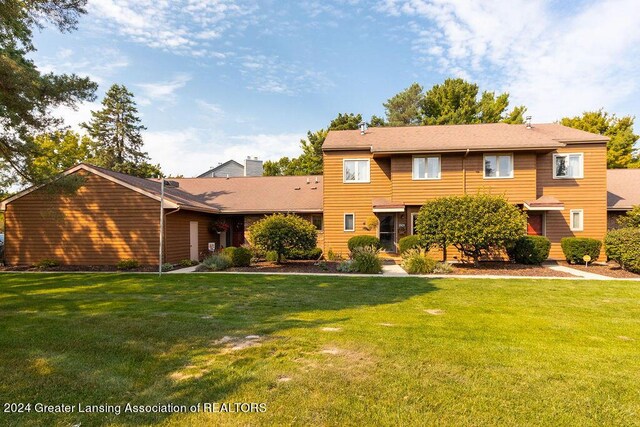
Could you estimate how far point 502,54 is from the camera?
47.6 ft

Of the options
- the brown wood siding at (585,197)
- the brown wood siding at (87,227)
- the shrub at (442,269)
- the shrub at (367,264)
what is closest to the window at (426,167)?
the shrub at (442,269)

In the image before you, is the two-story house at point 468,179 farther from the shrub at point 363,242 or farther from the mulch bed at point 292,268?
the mulch bed at point 292,268

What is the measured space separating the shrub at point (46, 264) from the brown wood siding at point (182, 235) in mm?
4923

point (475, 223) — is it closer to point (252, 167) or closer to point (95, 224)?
point (95, 224)

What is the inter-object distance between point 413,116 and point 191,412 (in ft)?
121

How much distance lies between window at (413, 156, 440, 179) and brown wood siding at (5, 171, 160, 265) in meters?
12.4

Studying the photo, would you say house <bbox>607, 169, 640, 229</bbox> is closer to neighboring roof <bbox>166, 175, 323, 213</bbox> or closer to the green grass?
the green grass

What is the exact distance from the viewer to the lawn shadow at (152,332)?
3.53 metres

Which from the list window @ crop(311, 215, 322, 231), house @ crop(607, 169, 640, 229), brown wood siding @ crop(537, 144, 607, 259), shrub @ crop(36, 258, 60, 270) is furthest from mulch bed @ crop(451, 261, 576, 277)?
shrub @ crop(36, 258, 60, 270)

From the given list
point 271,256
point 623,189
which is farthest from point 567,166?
point 271,256

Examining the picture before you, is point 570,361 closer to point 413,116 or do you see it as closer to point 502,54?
point 502,54

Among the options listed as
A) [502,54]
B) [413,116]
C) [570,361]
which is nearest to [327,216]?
[502,54]

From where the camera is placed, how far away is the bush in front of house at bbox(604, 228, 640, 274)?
39.9 feet

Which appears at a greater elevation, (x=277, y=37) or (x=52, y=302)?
(x=277, y=37)
